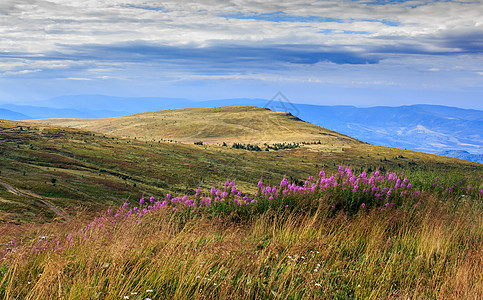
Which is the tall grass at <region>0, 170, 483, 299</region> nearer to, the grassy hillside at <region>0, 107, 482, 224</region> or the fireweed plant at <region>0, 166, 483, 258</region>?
the fireweed plant at <region>0, 166, 483, 258</region>

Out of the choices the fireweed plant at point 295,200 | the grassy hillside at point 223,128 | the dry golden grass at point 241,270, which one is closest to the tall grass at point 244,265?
the dry golden grass at point 241,270

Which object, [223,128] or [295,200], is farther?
[223,128]

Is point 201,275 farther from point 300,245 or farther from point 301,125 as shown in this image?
point 301,125

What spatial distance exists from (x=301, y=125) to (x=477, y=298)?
153 metres

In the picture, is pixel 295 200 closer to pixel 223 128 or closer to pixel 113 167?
pixel 113 167

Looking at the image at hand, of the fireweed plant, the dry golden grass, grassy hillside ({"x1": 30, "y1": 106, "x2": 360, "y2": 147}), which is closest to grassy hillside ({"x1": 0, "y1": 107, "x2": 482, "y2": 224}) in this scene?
the fireweed plant

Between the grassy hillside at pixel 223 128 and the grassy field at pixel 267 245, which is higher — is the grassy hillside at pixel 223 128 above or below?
below

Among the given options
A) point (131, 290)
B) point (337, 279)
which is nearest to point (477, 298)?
point (337, 279)

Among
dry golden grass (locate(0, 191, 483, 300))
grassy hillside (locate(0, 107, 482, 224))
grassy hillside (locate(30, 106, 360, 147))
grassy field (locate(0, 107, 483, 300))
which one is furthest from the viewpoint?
grassy hillside (locate(30, 106, 360, 147))

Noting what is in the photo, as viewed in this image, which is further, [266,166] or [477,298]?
[266,166]

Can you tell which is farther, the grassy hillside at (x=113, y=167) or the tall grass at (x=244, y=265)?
the grassy hillside at (x=113, y=167)

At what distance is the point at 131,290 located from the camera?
13.0ft

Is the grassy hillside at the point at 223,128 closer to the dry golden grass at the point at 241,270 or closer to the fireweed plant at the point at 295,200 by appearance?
the fireweed plant at the point at 295,200

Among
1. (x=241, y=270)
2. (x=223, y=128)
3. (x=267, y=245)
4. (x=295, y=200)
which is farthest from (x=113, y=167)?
(x=223, y=128)
